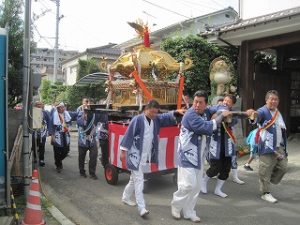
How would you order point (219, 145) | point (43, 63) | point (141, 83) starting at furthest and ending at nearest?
1. point (43, 63)
2. point (141, 83)
3. point (219, 145)

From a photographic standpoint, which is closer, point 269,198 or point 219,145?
point 269,198

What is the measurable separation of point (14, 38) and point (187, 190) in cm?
529

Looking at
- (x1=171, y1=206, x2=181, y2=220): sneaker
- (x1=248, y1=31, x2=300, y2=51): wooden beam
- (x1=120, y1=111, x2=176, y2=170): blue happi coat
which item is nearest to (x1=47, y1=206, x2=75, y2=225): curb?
(x1=120, y1=111, x2=176, y2=170): blue happi coat

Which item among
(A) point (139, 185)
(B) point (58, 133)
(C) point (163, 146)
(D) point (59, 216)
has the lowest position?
(D) point (59, 216)

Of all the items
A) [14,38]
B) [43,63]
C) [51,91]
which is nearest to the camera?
[14,38]

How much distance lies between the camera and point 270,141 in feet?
23.0

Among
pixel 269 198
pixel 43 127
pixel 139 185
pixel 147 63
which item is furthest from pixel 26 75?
pixel 43 127

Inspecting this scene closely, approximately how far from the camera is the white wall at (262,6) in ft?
40.3

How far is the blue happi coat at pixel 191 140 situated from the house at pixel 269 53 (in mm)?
5365

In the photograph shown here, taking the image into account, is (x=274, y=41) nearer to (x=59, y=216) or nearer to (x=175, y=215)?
(x=175, y=215)

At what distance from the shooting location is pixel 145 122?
649cm

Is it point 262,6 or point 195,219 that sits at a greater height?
point 262,6

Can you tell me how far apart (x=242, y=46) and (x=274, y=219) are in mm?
7626

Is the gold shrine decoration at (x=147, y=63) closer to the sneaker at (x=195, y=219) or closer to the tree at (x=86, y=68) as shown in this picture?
the sneaker at (x=195, y=219)
